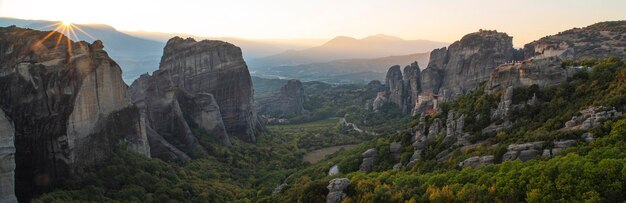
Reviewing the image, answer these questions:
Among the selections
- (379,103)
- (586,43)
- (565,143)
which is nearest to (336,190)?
(565,143)

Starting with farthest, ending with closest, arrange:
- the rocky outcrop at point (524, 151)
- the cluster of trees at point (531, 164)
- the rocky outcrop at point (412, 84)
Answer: the rocky outcrop at point (412, 84), the rocky outcrop at point (524, 151), the cluster of trees at point (531, 164)

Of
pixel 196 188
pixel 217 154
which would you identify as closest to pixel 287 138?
pixel 217 154

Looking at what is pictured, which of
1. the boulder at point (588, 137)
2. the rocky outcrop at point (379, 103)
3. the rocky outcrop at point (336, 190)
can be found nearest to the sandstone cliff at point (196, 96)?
the rocky outcrop at point (336, 190)

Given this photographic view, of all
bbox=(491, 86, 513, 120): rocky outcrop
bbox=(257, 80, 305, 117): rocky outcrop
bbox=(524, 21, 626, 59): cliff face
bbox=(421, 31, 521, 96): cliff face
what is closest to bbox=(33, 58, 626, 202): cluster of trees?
bbox=(491, 86, 513, 120): rocky outcrop

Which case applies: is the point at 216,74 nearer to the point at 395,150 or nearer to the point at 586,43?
the point at 395,150

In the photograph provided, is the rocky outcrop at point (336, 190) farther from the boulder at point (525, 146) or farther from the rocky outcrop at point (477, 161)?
the boulder at point (525, 146)

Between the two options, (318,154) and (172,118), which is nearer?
(172,118)
